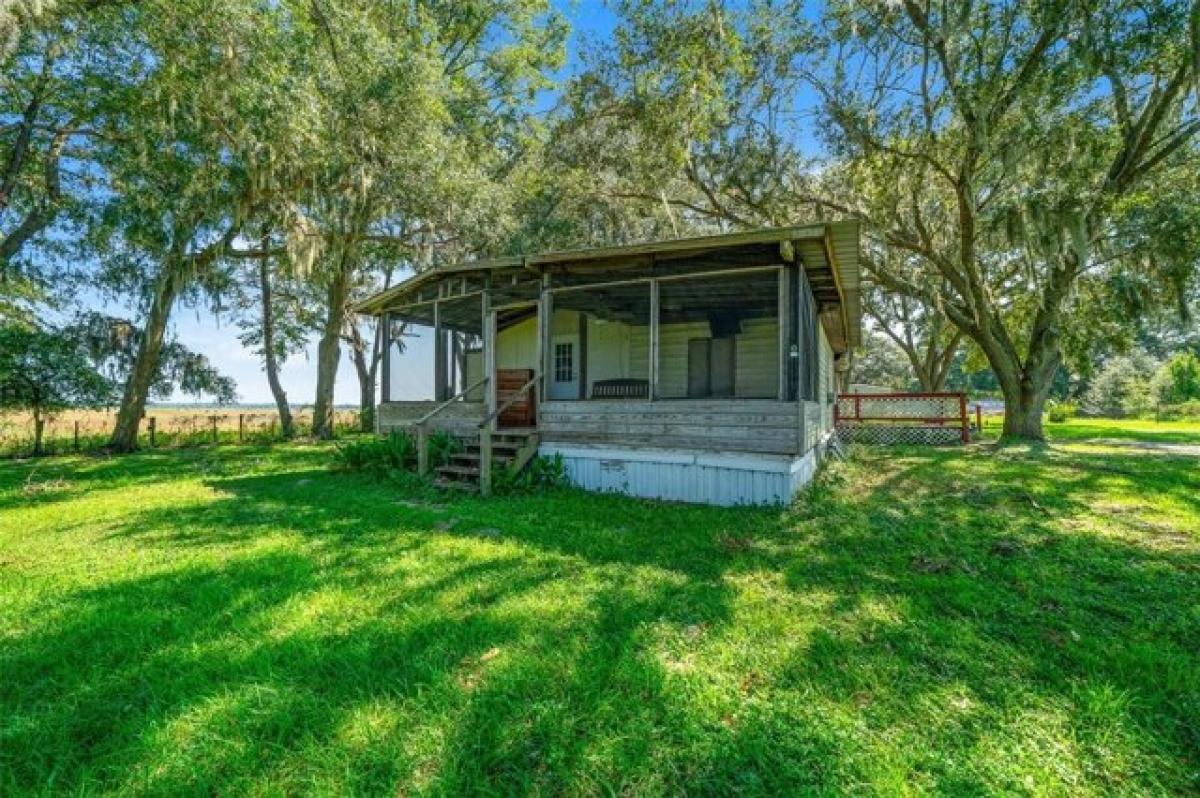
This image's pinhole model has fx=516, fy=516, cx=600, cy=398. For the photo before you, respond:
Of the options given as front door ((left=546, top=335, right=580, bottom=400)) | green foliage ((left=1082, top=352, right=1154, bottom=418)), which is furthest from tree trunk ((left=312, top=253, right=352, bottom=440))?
green foliage ((left=1082, top=352, right=1154, bottom=418))

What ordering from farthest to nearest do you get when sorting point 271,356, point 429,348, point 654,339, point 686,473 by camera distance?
point 271,356
point 429,348
point 654,339
point 686,473

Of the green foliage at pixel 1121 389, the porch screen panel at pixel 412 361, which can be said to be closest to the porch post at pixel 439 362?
the porch screen panel at pixel 412 361

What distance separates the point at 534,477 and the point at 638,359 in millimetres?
4435

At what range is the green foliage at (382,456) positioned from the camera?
867 centimetres

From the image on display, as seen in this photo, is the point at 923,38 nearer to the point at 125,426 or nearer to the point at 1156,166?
the point at 1156,166

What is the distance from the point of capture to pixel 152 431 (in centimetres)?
1439

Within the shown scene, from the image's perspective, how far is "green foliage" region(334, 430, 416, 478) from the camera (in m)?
8.67

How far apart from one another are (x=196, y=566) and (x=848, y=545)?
18.7ft

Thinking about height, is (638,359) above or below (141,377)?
above

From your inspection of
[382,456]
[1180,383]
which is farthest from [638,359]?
[1180,383]

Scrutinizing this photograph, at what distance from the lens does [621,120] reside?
11.9m

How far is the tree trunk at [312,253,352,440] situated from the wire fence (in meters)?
1.49

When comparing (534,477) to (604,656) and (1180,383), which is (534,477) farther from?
(1180,383)

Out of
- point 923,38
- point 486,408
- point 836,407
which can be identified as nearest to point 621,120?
point 923,38
